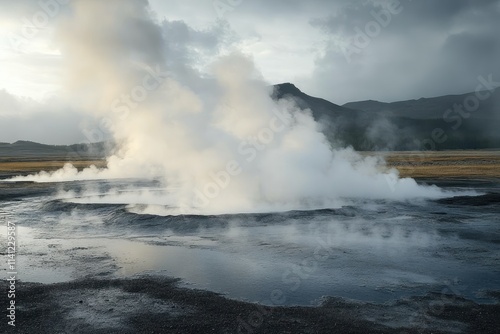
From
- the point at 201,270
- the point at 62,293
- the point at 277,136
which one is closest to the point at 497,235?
the point at 201,270

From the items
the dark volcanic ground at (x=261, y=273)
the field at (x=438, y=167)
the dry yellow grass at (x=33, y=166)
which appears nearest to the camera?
the dark volcanic ground at (x=261, y=273)

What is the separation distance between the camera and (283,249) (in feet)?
48.9

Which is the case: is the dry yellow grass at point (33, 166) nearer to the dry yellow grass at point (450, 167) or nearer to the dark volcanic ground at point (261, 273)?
the dark volcanic ground at point (261, 273)

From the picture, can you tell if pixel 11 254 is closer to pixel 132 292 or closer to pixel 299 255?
pixel 132 292

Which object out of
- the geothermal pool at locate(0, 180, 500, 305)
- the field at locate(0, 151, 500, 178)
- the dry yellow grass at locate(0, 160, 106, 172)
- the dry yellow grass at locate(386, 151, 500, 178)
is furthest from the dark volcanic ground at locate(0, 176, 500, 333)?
the dry yellow grass at locate(0, 160, 106, 172)

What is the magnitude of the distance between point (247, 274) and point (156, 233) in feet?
25.4

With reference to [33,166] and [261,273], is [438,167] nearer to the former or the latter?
[261,273]

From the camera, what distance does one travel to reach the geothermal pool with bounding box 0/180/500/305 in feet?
35.8

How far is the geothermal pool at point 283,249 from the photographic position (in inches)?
430

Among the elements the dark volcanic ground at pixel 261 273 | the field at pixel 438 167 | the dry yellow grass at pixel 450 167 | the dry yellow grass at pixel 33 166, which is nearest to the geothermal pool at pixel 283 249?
the dark volcanic ground at pixel 261 273

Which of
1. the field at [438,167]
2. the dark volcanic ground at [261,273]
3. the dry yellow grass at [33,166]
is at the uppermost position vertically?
the field at [438,167]

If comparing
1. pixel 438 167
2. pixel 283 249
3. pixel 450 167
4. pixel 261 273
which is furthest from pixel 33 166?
pixel 261 273

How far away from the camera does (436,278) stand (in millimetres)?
11344

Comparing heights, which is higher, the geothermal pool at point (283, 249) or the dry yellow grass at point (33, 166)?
the dry yellow grass at point (33, 166)
